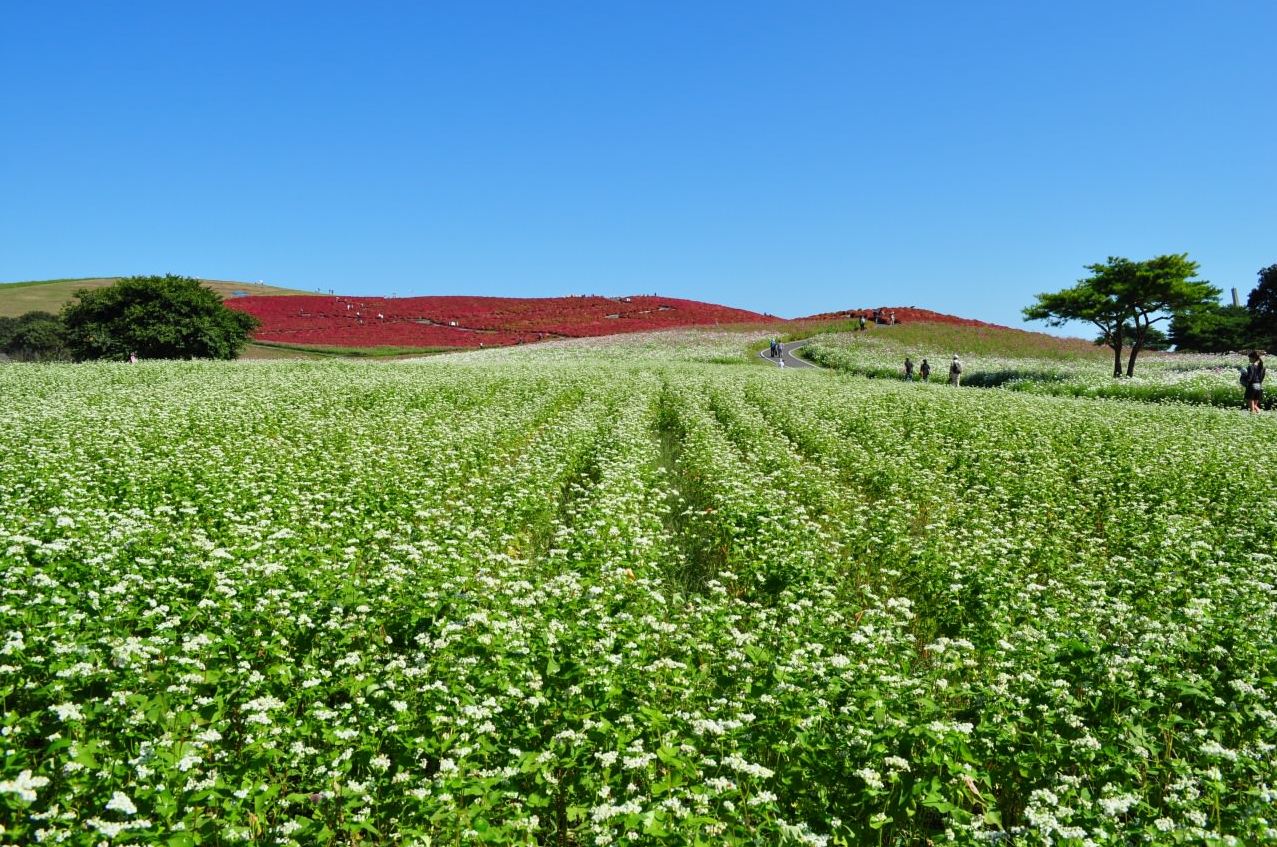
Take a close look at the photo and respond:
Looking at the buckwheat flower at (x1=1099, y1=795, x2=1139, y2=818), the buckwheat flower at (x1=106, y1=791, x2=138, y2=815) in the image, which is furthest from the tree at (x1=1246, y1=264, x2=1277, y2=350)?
the buckwheat flower at (x1=106, y1=791, x2=138, y2=815)

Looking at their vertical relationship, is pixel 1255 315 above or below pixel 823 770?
above

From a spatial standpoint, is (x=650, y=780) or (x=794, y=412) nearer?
(x=650, y=780)

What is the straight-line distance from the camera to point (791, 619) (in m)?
6.43

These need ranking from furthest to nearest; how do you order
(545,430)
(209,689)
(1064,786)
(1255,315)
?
(1255,315) → (545,430) → (209,689) → (1064,786)

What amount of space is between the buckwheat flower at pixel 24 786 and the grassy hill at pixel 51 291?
91.2 metres

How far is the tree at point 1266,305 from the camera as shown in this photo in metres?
60.0

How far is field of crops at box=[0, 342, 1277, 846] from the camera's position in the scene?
4.13 metres

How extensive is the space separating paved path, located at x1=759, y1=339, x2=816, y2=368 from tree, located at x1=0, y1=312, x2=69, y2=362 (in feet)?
183

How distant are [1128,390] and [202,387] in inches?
1602

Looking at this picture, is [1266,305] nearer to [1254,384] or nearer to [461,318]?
[1254,384]

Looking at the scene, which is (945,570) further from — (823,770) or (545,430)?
(545,430)

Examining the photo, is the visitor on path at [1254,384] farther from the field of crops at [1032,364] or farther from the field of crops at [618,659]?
the field of crops at [618,659]

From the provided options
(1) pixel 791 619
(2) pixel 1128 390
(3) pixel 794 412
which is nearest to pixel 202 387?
(3) pixel 794 412

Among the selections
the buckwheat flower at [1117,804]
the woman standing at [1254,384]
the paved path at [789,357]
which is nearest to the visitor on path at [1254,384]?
the woman standing at [1254,384]
